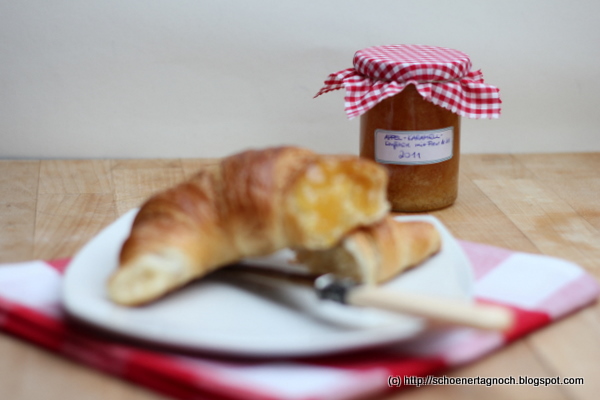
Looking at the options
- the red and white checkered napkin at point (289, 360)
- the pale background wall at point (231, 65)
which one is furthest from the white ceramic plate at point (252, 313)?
the pale background wall at point (231, 65)

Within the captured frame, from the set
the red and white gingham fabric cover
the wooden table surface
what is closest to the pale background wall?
the wooden table surface

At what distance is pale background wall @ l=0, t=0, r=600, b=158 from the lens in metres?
1.30

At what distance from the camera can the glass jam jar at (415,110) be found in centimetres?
104

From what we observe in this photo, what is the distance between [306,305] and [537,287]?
0.26 m

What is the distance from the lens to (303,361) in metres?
0.62

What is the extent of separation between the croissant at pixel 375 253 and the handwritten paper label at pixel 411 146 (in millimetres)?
291

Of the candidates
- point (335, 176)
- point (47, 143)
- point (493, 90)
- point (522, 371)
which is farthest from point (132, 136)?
point (522, 371)

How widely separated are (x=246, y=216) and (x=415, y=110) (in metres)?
0.43

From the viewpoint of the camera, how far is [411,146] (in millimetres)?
1070

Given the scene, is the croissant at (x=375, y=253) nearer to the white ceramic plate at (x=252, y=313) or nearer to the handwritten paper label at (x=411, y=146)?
the white ceramic plate at (x=252, y=313)

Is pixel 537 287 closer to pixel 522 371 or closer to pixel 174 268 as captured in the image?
pixel 522 371

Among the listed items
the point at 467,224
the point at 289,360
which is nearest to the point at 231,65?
the point at 467,224

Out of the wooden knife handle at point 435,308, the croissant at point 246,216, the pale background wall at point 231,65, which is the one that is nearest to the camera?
the wooden knife handle at point 435,308

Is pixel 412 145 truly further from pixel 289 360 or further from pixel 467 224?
pixel 289 360
